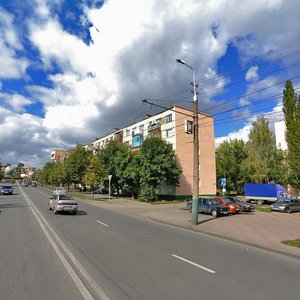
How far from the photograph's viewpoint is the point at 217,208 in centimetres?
2442

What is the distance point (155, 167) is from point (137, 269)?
31236mm

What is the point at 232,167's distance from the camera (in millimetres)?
62031

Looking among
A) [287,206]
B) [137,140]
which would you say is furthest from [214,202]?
[137,140]

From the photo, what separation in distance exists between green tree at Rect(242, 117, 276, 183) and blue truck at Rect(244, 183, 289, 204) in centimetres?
864

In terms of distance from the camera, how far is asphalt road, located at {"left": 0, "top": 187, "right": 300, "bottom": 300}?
618 cm

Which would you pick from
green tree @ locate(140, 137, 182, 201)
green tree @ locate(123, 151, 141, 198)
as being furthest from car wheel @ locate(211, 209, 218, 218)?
green tree @ locate(123, 151, 141, 198)

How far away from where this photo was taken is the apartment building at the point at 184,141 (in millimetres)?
47875

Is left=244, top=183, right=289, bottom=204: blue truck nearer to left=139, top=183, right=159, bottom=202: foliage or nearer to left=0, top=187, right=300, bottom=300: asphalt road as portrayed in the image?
left=139, top=183, right=159, bottom=202: foliage

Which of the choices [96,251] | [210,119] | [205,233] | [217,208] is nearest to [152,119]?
[210,119]

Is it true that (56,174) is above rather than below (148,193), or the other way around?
above

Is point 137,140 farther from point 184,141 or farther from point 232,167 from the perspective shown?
point 232,167

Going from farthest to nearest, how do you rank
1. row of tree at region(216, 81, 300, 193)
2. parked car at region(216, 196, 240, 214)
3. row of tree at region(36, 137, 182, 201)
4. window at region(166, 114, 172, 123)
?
row of tree at region(216, 81, 300, 193) → window at region(166, 114, 172, 123) → row of tree at region(36, 137, 182, 201) → parked car at region(216, 196, 240, 214)

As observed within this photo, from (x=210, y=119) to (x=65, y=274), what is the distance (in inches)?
1964

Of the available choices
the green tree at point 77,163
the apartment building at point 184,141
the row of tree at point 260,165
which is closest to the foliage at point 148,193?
the apartment building at point 184,141
